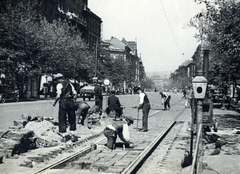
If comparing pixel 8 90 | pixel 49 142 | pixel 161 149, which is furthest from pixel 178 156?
pixel 8 90

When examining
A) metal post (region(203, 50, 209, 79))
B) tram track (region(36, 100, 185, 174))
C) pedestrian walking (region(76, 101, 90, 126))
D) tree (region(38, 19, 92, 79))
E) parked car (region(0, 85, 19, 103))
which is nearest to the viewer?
tram track (region(36, 100, 185, 174))

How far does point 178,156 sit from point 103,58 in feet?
185

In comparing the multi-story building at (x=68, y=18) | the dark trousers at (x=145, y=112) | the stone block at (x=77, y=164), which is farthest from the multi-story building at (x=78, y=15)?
the stone block at (x=77, y=164)

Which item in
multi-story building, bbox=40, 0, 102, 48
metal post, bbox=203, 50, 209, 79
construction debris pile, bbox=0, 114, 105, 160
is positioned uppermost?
multi-story building, bbox=40, 0, 102, 48

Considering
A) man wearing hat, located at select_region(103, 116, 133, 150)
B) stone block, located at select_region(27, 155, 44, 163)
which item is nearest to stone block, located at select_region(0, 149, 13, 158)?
stone block, located at select_region(27, 155, 44, 163)

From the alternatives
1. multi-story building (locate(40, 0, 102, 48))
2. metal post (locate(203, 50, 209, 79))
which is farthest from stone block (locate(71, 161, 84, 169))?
multi-story building (locate(40, 0, 102, 48))

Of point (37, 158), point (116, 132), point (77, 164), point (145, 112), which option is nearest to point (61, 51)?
point (145, 112)

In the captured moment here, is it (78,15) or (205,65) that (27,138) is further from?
(78,15)

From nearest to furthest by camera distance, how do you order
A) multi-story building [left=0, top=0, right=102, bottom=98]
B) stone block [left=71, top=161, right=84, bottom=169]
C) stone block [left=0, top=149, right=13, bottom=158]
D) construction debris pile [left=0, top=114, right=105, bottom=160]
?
stone block [left=71, top=161, right=84, bottom=169], stone block [left=0, top=149, right=13, bottom=158], construction debris pile [left=0, top=114, right=105, bottom=160], multi-story building [left=0, top=0, right=102, bottom=98]

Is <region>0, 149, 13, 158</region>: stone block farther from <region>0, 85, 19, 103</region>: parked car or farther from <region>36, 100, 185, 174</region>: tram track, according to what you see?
<region>0, 85, 19, 103</region>: parked car

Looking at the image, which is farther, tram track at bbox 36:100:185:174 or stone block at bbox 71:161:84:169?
stone block at bbox 71:161:84:169

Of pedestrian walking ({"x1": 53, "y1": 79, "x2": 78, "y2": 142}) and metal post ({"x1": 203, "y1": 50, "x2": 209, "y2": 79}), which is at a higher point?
metal post ({"x1": 203, "y1": 50, "x2": 209, "y2": 79})

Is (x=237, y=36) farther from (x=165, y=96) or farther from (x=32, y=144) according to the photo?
(x=165, y=96)

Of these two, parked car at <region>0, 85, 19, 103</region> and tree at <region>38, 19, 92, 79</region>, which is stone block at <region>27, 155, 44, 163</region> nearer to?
parked car at <region>0, 85, 19, 103</region>
